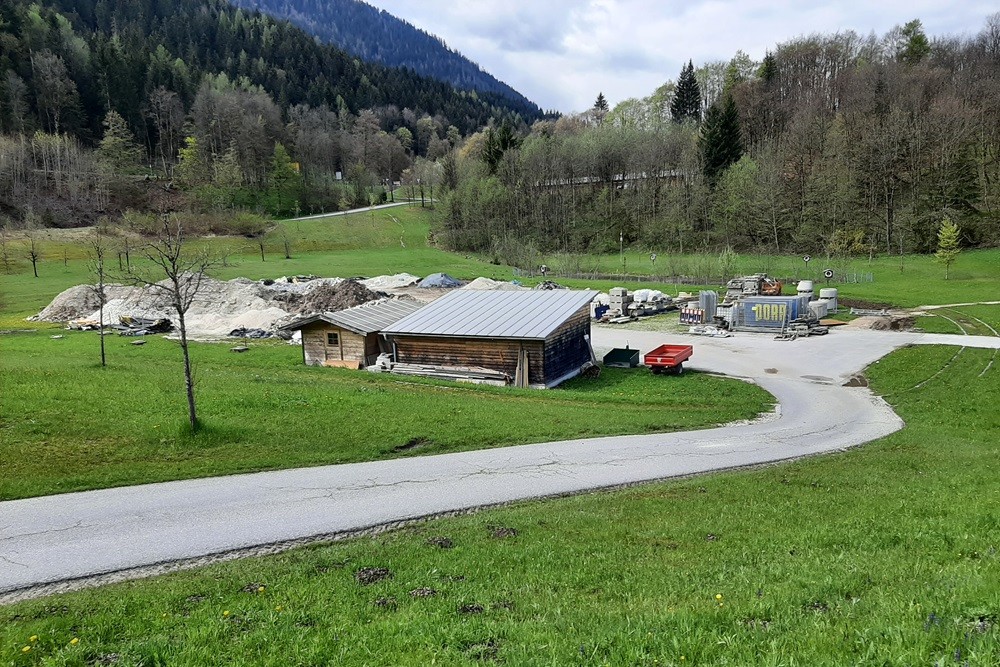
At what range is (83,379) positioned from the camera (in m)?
20.3

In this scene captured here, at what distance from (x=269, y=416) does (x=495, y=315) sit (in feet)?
51.2

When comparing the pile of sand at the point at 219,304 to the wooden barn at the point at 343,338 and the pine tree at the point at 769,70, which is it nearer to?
the wooden barn at the point at 343,338

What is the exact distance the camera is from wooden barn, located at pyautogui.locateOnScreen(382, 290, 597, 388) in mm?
29094

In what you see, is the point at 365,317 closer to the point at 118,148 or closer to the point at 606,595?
the point at 606,595

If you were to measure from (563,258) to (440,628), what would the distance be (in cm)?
7576

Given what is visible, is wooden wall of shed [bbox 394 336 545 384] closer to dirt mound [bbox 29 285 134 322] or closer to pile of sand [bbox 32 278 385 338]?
pile of sand [bbox 32 278 385 338]

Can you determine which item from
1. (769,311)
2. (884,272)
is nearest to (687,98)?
(884,272)

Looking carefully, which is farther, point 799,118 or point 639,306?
point 799,118

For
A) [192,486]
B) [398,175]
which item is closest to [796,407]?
[192,486]

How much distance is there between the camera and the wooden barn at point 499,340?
2909 centimetres

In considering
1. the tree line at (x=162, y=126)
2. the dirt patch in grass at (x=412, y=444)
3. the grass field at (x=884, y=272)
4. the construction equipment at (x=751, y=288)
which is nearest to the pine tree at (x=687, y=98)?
the grass field at (x=884, y=272)

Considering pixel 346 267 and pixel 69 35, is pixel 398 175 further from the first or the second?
pixel 346 267

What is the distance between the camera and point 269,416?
1802cm

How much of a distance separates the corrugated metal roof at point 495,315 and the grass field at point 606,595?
17.4m
